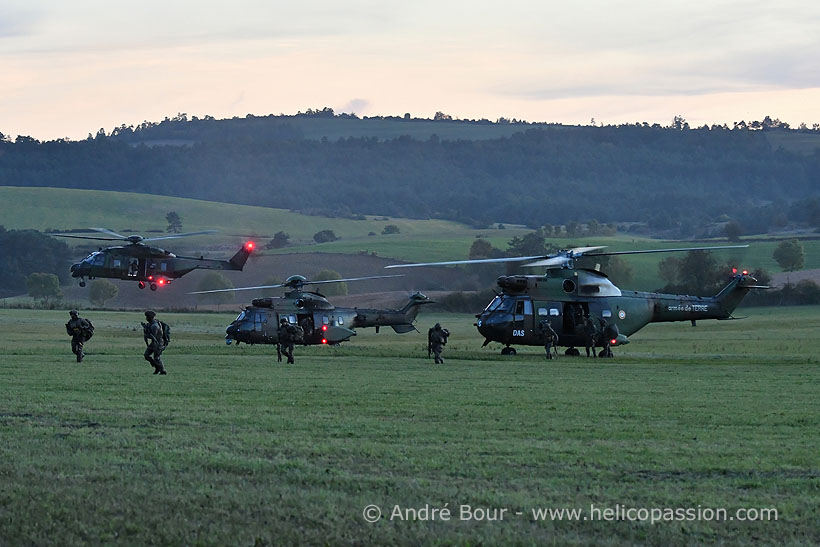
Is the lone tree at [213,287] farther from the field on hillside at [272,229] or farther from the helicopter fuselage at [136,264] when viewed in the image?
the helicopter fuselage at [136,264]

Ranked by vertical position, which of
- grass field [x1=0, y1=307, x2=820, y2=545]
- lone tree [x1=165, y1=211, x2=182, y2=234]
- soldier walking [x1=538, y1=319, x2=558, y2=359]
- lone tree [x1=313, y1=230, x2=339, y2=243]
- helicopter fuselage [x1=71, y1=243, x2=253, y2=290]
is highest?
lone tree [x1=165, y1=211, x2=182, y2=234]

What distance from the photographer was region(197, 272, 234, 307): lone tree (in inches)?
3595

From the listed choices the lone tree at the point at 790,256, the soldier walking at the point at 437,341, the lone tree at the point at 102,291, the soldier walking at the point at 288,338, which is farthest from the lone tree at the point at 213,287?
the soldier walking at the point at 437,341

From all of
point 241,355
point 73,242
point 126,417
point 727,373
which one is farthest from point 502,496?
point 73,242

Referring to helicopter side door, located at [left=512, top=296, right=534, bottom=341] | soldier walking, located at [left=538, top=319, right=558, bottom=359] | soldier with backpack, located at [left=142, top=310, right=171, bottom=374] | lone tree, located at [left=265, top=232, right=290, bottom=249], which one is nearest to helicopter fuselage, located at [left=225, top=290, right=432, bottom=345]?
helicopter side door, located at [left=512, top=296, right=534, bottom=341]

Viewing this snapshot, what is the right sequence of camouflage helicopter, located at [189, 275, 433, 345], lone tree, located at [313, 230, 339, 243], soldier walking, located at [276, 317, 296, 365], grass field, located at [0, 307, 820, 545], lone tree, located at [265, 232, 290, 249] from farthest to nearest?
lone tree, located at [313, 230, 339, 243]
lone tree, located at [265, 232, 290, 249]
camouflage helicopter, located at [189, 275, 433, 345]
soldier walking, located at [276, 317, 296, 365]
grass field, located at [0, 307, 820, 545]

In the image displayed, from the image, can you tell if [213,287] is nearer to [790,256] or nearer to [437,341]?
[790,256]

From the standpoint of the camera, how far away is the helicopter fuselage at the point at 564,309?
117ft

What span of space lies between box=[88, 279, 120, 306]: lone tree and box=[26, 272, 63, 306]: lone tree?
5759 millimetres

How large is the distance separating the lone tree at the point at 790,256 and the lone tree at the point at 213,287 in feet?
158

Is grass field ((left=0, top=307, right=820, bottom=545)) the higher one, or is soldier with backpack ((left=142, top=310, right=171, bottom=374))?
soldier with backpack ((left=142, top=310, right=171, bottom=374))

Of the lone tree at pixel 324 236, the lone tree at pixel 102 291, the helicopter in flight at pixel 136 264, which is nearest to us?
the helicopter in flight at pixel 136 264

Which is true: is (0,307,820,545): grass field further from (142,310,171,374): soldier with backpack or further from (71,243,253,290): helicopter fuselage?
(71,243,253,290): helicopter fuselage

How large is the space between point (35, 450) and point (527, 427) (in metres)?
6.30
